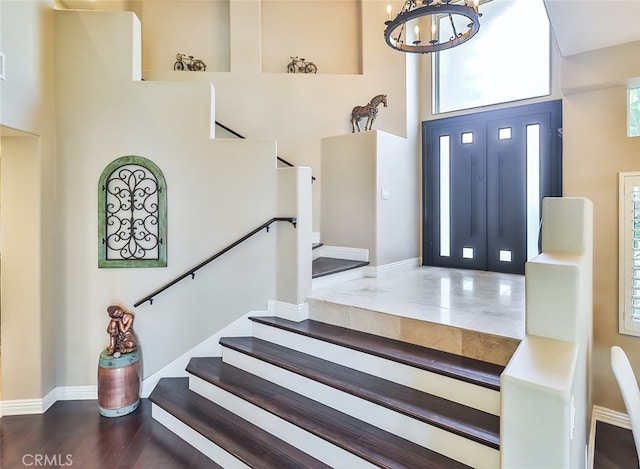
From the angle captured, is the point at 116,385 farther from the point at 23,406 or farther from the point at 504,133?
the point at 504,133

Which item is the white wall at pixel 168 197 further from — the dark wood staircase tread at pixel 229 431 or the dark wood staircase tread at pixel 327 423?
the dark wood staircase tread at pixel 327 423

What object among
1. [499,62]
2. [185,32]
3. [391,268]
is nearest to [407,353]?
[391,268]

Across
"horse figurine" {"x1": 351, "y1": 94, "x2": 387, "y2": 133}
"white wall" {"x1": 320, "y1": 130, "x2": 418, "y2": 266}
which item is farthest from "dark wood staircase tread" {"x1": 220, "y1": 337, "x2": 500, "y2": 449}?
"horse figurine" {"x1": 351, "y1": 94, "x2": 387, "y2": 133}

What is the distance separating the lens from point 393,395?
7.27 feet

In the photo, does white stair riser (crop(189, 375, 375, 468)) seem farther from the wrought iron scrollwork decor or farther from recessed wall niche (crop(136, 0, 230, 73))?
recessed wall niche (crop(136, 0, 230, 73))

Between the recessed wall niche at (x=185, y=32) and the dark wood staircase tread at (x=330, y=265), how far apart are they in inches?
120

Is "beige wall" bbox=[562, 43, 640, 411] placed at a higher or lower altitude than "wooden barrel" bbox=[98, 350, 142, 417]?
higher

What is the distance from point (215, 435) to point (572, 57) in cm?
418

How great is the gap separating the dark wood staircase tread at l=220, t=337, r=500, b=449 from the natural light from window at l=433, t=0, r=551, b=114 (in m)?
3.96

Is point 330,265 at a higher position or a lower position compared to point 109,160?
lower

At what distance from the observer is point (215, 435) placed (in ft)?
8.21

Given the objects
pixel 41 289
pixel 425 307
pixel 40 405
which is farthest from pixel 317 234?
pixel 40 405

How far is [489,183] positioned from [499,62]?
61.5 inches

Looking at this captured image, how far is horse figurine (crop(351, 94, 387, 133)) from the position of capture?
468 cm
